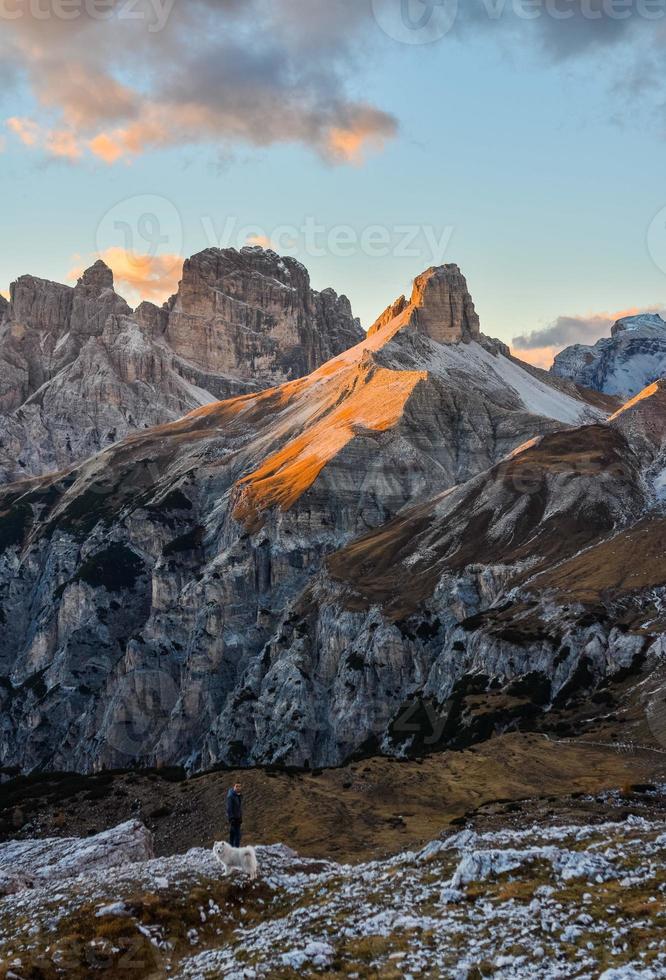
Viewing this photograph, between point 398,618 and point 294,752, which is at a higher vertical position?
point 398,618

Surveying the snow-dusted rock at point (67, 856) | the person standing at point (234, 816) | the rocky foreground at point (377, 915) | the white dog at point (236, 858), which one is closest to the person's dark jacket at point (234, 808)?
the person standing at point (234, 816)

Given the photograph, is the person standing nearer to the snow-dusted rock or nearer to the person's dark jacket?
the person's dark jacket

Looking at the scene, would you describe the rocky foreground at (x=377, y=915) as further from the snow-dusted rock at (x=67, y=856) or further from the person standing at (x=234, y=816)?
the person standing at (x=234, y=816)

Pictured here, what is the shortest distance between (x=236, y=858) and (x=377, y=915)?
9777 mm

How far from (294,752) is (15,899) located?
A: 388 ft

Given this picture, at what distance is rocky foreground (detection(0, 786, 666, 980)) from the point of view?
23.0m

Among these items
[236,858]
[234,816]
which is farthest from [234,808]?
[236,858]

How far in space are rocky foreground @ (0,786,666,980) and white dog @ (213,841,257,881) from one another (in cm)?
59

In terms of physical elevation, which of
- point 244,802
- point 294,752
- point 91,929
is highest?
point 91,929

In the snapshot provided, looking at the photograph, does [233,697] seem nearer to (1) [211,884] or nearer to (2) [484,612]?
(2) [484,612]

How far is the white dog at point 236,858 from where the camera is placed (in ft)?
119

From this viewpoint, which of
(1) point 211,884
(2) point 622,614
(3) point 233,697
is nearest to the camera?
(1) point 211,884

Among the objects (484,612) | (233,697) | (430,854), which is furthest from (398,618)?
(430,854)

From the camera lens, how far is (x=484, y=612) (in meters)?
147
